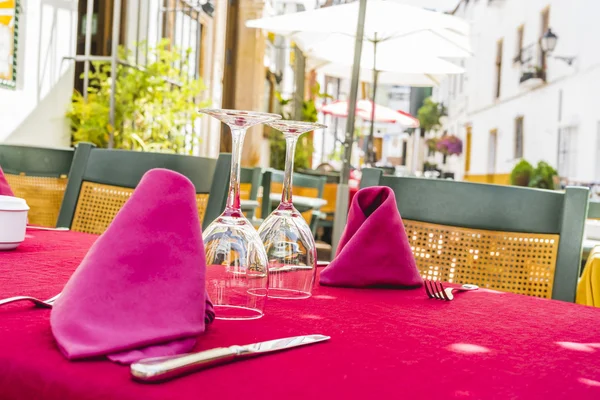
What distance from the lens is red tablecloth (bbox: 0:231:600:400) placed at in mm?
508

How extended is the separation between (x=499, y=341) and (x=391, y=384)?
9.2 inches

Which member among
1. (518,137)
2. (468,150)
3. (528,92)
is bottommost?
(468,150)

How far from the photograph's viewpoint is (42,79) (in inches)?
211

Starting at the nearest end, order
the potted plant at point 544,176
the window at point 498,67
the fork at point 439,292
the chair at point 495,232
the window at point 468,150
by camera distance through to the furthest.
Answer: the fork at point 439,292
the chair at point 495,232
the potted plant at point 544,176
the window at point 498,67
the window at point 468,150

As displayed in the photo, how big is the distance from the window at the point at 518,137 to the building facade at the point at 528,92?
17 mm

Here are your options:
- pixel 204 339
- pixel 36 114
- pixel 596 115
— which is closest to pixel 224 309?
pixel 204 339

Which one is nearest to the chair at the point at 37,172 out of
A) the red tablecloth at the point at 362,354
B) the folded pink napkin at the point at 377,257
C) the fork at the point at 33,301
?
the red tablecloth at the point at 362,354

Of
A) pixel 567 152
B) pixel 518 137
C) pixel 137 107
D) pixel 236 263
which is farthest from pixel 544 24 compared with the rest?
pixel 236 263

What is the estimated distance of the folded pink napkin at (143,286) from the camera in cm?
56

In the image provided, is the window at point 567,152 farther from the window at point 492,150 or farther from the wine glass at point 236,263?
the wine glass at point 236,263

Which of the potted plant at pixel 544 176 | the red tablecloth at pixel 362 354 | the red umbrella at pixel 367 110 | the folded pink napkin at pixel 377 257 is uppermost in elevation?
the red umbrella at pixel 367 110

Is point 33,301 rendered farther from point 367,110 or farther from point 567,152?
point 567,152

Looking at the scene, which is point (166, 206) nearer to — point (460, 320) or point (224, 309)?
point (224, 309)

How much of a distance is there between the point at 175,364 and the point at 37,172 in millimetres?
1782
